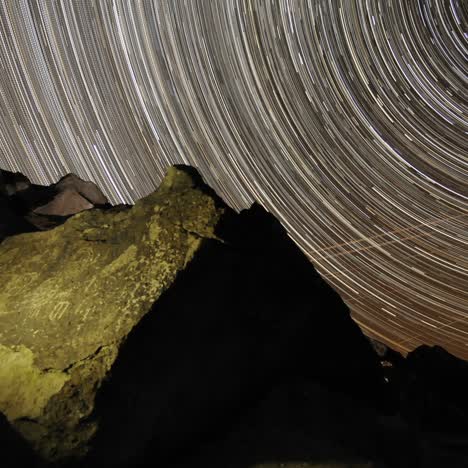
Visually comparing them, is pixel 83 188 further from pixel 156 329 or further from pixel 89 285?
pixel 156 329

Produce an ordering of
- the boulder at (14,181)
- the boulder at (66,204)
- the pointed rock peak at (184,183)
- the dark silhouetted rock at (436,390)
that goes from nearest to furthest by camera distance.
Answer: the pointed rock peak at (184,183), the dark silhouetted rock at (436,390), the boulder at (66,204), the boulder at (14,181)

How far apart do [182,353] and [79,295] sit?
37 centimetres

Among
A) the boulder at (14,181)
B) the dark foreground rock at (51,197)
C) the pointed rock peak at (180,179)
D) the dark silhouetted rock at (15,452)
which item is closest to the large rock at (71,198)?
the dark foreground rock at (51,197)

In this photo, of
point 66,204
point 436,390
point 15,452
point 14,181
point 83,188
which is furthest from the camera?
point 83,188

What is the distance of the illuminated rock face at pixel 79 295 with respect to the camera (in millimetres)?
1572

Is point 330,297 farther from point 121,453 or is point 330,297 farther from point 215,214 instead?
point 121,453

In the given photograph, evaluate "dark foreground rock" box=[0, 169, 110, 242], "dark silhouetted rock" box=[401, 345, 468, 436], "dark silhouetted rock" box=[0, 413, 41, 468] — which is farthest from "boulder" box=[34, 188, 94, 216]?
"dark silhouetted rock" box=[0, 413, 41, 468]

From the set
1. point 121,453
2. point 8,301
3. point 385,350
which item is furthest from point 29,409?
point 385,350

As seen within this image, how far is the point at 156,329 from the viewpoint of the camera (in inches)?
67.1

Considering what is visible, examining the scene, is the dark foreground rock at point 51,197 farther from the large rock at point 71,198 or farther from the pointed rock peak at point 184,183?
the pointed rock peak at point 184,183

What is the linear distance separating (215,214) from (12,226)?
1226 mm

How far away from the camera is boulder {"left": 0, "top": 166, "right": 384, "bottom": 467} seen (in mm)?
1598

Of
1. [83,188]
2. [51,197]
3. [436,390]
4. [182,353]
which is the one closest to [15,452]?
[182,353]

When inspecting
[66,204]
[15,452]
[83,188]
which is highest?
[83,188]
